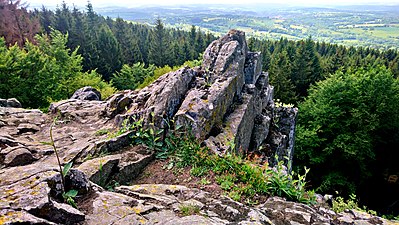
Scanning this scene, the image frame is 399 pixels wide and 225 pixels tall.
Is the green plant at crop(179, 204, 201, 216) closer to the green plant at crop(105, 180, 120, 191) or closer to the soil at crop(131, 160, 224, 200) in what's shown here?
the soil at crop(131, 160, 224, 200)

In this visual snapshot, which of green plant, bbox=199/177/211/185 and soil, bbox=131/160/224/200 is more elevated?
green plant, bbox=199/177/211/185

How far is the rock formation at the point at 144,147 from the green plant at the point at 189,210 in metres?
0.05

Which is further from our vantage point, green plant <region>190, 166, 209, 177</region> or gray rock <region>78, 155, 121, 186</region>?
green plant <region>190, 166, 209, 177</region>

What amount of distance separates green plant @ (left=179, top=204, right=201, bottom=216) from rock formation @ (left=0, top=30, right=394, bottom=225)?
5 cm

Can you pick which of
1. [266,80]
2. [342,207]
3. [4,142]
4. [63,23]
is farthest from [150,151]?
[63,23]

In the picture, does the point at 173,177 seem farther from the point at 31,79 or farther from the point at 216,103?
the point at 31,79

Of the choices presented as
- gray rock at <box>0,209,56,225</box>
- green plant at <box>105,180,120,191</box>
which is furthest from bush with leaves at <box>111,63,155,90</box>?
gray rock at <box>0,209,56,225</box>

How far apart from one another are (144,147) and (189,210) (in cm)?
430

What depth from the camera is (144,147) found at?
936 cm

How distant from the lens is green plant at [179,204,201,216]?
5.42 meters

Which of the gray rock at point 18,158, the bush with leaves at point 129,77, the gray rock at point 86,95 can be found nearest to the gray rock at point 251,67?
the gray rock at point 86,95

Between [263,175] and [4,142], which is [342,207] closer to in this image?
[263,175]

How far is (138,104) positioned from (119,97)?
5.23 feet

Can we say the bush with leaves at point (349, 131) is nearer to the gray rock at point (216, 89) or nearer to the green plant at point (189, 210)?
the gray rock at point (216, 89)
